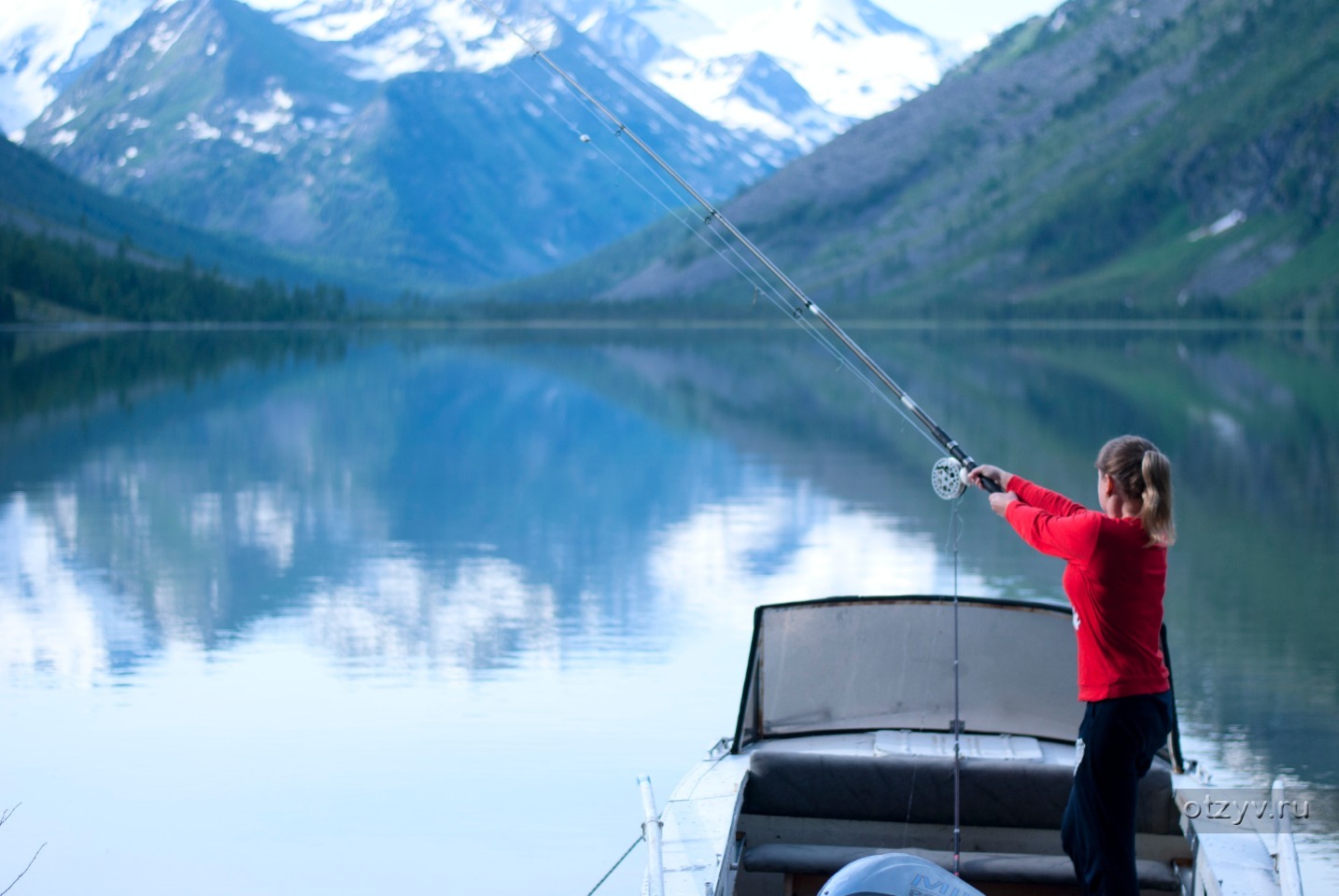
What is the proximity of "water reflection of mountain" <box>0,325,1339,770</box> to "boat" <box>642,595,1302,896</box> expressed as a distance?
14.9 feet

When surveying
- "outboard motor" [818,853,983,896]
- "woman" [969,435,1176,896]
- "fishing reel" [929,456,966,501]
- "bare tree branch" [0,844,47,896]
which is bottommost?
"bare tree branch" [0,844,47,896]

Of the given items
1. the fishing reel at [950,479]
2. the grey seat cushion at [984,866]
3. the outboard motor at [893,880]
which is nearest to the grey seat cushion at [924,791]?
the grey seat cushion at [984,866]

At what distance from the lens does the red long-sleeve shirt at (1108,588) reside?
271 inches

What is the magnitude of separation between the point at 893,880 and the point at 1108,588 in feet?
5.33

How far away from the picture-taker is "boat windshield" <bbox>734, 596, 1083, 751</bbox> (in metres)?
9.61

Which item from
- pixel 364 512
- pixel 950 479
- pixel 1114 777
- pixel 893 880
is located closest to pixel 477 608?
pixel 364 512

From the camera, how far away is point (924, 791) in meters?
8.70

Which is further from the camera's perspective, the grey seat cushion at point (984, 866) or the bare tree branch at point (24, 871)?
the bare tree branch at point (24, 871)

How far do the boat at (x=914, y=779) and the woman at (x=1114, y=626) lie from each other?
56 centimetres

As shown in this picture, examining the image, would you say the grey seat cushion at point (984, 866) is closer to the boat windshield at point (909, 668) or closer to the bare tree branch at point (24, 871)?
the boat windshield at point (909, 668)

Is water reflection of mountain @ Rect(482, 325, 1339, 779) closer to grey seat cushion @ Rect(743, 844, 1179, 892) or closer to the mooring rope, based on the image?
grey seat cushion @ Rect(743, 844, 1179, 892)

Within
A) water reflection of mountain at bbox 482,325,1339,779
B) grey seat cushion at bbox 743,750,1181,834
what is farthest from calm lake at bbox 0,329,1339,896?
grey seat cushion at bbox 743,750,1181,834

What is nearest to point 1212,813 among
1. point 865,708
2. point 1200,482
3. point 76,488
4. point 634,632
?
point 865,708

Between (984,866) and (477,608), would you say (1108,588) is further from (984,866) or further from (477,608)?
(477,608)
